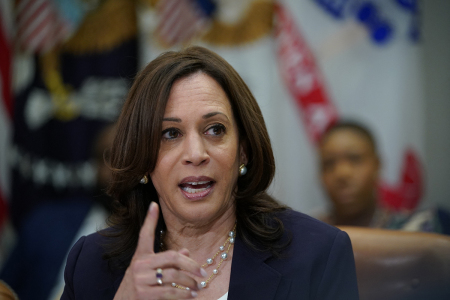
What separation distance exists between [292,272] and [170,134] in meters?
0.59

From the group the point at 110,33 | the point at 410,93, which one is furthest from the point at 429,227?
the point at 110,33

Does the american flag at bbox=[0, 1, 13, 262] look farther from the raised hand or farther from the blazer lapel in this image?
the raised hand

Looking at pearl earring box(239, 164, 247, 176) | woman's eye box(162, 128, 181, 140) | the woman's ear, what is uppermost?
woman's eye box(162, 128, 181, 140)

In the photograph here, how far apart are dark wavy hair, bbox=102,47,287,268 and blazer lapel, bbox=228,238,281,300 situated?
53 mm

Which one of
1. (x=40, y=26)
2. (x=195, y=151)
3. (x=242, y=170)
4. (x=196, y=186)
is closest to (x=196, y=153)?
(x=195, y=151)

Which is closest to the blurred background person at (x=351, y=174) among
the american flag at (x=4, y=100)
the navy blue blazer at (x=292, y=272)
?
the navy blue blazer at (x=292, y=272)

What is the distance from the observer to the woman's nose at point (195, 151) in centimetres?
152

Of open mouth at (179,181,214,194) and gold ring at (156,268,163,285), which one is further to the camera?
open mouth at (179,181,214,194)

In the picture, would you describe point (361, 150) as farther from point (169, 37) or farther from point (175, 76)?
point (175, 76)

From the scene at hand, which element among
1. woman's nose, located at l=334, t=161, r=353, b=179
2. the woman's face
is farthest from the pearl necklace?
woman's nose, located at l=334, t=161, r=353, b=179

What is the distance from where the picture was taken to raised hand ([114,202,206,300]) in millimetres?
1252

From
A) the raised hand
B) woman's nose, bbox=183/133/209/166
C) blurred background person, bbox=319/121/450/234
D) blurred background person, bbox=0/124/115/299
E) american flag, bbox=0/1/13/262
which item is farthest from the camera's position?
american flag, bbox=0/1/13/262

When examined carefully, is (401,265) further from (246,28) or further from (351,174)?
(246,28)

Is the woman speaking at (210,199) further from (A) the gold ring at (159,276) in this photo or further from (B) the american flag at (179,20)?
(B) the american flag at (179,20)
